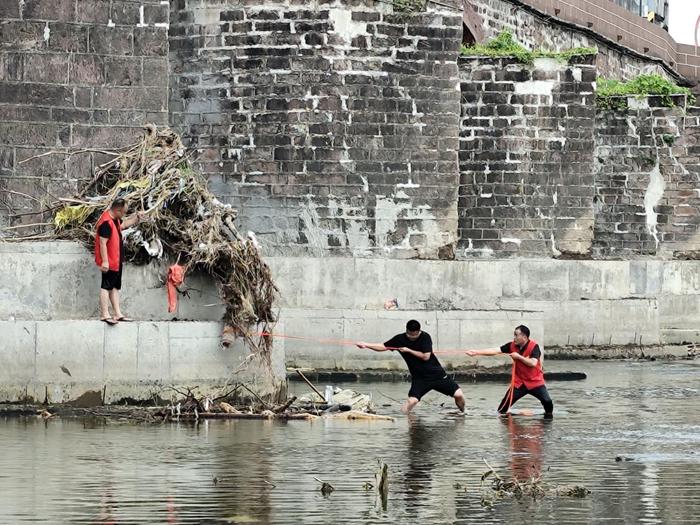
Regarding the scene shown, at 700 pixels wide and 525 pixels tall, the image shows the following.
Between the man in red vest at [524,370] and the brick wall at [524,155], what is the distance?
988 cm

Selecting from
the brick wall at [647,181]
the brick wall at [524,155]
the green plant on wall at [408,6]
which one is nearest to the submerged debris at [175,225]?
the green plant on wall at [408,6]

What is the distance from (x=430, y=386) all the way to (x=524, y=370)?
106cm

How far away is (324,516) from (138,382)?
721 cm

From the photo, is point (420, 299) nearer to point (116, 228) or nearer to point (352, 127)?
point (352, 127)

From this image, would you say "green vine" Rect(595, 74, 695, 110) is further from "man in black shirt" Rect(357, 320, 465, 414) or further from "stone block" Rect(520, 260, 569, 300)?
"man in black shirt" Rect(357, 320, 465, 414)

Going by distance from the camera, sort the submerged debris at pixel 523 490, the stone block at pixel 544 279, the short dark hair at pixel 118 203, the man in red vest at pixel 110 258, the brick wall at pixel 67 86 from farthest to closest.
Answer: the stone block at pixel 544 279, the brick wall at pixel 67 86, the short dark hair at pixel 118 203, the man in red vest at pixel 110 258, the submerged debris at pixel 523 490

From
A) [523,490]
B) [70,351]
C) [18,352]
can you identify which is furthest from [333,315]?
[523,490]

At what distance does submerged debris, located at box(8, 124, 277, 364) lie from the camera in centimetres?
2092

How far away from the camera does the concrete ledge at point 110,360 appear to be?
65.3 feet

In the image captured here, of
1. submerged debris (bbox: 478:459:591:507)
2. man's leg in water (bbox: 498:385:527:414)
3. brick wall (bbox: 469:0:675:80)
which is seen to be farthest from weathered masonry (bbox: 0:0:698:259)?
submerged debris (bbox: 478:459:591:507)

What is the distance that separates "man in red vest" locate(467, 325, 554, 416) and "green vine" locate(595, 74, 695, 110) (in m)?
16.3

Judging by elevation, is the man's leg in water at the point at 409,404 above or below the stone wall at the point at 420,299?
below

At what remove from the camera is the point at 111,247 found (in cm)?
2023

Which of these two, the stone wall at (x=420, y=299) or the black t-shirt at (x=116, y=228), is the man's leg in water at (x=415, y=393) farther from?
the black t-shirt at (x=116, y=228)
